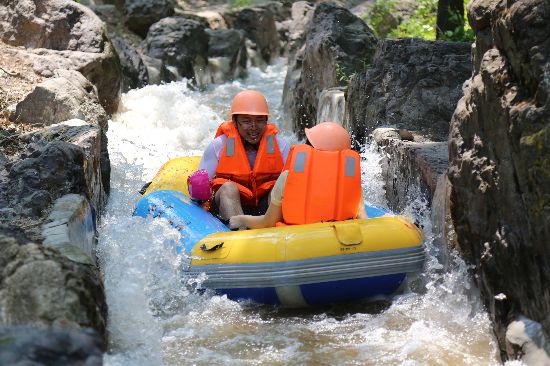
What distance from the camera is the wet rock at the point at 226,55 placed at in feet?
55.0

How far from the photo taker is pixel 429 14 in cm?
1374

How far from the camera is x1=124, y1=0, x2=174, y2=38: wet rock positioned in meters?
17.7

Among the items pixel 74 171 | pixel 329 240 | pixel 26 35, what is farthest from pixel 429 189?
pixel 26 35

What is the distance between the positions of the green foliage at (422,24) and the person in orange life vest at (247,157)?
277 inches

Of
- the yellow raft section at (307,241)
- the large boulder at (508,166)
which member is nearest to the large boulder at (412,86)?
the yellow raft section at (307,241)

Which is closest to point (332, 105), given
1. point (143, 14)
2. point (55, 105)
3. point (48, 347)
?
point (55, 105)

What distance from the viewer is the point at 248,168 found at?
229 inches

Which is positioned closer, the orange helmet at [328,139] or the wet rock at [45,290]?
the wet rock at [45,290]

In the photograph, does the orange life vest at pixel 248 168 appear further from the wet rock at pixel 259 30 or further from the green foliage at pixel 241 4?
the green foliage at pixel 241 4

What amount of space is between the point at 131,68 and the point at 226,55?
4.56m

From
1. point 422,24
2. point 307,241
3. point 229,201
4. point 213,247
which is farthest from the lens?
point 422,24

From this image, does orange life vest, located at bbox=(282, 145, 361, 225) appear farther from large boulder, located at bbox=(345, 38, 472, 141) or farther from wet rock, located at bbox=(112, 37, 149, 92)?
wet rock, located at bbox=(112, 37, 149, 92)

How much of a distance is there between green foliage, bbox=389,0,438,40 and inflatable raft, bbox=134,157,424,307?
8.12 m

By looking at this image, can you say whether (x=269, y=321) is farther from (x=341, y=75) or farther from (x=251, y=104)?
(x=341, y=75)
